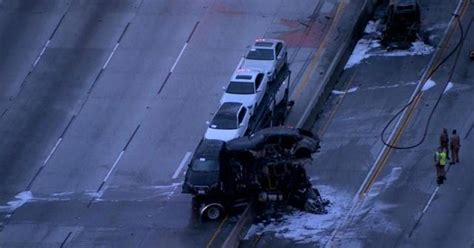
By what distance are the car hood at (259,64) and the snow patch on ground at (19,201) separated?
9.55 meters

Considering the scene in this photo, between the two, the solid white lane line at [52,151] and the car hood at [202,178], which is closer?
the car hood at [202,178]

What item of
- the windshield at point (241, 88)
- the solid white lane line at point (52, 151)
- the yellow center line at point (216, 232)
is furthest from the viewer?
the solid white lane line at point (52, 151)

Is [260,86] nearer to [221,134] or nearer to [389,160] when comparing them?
[221,134]

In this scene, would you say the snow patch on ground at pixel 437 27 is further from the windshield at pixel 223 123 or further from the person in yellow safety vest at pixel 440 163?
the windshield at pixel 223 123

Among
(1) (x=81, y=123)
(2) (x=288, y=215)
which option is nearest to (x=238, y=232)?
(2) (x=288, y=215)

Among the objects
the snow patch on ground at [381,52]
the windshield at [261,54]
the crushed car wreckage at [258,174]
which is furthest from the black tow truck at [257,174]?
the snow patch on ground at [381,52]

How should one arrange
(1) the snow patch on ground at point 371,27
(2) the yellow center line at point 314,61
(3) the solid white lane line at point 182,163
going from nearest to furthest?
(3) the solid white lane line at point 182,163
(2) the yellow center line at point 314,61
(1) the snow patch on ground at point 371,27

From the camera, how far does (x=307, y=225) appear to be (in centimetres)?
5344

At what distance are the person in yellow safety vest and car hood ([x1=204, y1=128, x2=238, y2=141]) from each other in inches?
277

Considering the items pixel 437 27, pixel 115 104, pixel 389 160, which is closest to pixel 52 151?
pixel 115 104

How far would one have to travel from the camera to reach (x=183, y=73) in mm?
65312

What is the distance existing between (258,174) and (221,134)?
2.94 meters

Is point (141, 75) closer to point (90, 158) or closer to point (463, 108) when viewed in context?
point (90, 158)

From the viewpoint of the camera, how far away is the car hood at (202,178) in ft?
176
